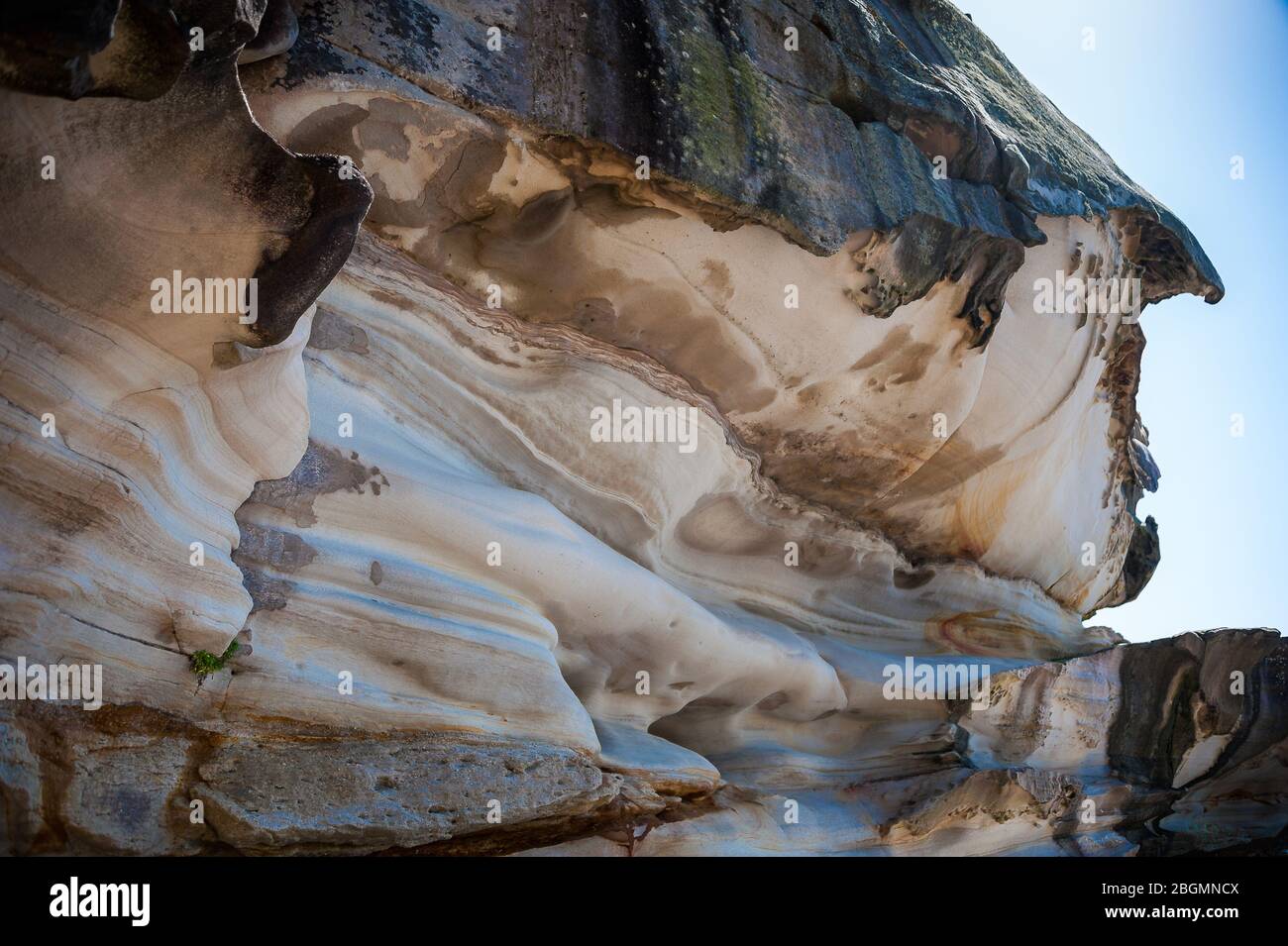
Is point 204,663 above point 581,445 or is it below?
below

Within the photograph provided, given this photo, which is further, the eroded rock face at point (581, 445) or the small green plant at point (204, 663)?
the small green plant at point (204, 663)

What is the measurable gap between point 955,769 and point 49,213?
5.13 metres

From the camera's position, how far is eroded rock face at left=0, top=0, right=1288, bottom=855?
3.65 meters

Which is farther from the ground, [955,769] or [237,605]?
[237,605]

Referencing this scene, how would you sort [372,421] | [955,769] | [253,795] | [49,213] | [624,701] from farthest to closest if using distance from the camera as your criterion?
[955,769] → [624,701] → [372,421] → [253,795] → [49,213]

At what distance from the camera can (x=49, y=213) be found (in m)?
3.54

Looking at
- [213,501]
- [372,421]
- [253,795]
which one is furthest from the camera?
[372,421]

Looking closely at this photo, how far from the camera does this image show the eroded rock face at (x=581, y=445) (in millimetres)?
3652

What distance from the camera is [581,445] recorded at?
5895 mm

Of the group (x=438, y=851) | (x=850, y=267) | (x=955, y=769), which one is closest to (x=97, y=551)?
(x=438, y=851)

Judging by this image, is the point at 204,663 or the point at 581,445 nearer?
the point at 204,663

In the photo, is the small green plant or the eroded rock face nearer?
the eroded rock face
